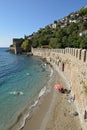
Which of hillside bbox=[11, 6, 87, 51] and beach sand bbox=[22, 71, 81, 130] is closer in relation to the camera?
beach sand bbox=[22, 71, 81, 130]

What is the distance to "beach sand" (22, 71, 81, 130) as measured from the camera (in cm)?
1511

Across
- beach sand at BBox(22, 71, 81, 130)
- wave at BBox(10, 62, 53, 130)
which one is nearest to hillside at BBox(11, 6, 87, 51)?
wave at BBox(10, 62, 53, 130)

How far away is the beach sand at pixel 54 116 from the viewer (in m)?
15.1

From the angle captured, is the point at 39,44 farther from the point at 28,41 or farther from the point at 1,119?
the point at 1,119

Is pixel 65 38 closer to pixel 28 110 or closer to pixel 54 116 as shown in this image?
pixel 28 110

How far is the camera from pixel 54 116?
17.0 m

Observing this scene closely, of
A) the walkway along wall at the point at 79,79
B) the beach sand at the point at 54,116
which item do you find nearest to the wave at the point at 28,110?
the beach sand at the point at 54,116

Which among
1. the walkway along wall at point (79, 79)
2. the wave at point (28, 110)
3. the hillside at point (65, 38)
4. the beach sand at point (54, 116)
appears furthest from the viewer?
the hillside at point (65, 38)

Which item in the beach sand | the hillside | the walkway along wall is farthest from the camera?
the hillside

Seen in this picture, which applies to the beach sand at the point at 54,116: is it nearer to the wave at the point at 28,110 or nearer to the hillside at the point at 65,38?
the wave at the point at 28,110

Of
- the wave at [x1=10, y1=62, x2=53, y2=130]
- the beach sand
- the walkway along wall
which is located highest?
the walkway along wall

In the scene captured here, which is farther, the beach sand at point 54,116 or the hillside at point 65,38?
the hillside at point 65,38

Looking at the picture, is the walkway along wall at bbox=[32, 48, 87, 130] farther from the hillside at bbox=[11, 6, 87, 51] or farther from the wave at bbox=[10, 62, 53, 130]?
the hillside at bbox=[11, 6, 87, 51]

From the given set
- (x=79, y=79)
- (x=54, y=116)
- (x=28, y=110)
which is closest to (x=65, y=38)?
(x=28, y=110)
